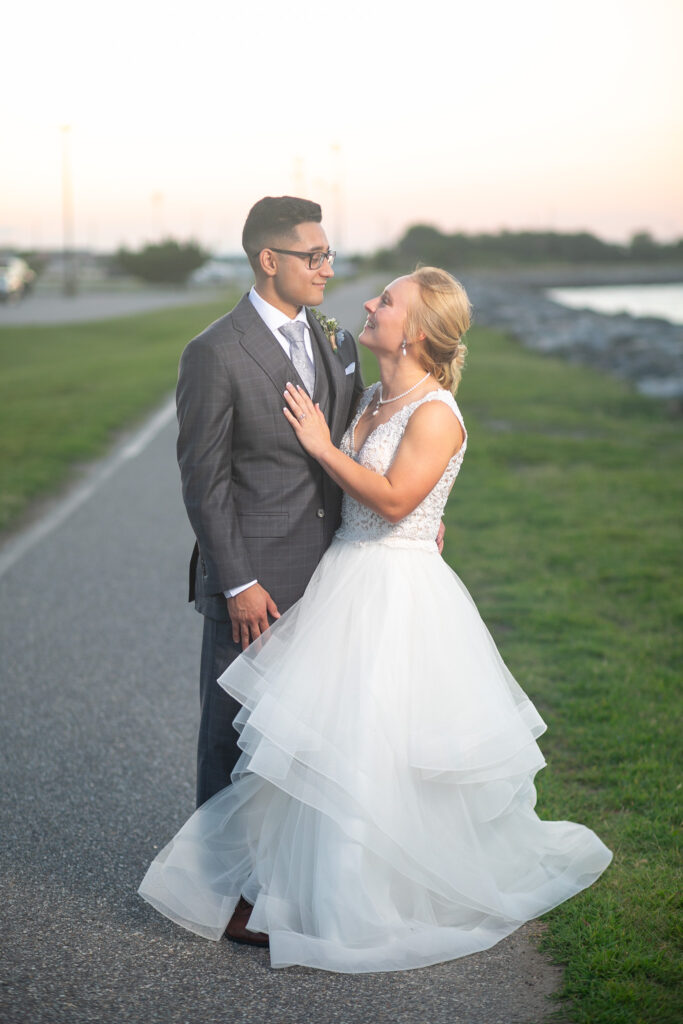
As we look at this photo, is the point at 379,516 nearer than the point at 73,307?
Yes

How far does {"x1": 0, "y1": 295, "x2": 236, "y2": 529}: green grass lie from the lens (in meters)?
11.5

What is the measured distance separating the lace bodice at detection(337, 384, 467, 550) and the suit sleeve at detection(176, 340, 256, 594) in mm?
415

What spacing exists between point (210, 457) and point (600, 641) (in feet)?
11.9

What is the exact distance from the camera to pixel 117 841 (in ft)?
13.0

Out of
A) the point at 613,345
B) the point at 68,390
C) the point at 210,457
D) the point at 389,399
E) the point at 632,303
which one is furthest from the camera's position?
the point at 632,303

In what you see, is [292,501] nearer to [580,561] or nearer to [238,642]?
[238,642]

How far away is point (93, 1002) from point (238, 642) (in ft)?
3.81

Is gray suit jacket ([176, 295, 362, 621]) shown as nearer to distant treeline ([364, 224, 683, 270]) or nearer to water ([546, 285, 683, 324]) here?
water ([546, 285, 683, 324])

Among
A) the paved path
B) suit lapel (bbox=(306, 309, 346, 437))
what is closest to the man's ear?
suit lapel (bbox=(306, 309, 346, 437))

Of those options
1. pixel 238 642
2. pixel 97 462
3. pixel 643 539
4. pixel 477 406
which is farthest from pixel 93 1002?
pixel 477 406

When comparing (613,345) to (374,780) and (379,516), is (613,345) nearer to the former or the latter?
(379,516)

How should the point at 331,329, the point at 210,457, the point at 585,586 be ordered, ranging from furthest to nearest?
1. the point at 585,586
2. the point at 331,329
3. the point at 210,457

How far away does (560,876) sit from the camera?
11.9 feet

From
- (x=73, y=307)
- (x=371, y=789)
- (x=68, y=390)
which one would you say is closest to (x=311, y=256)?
(x=371, y=789)
